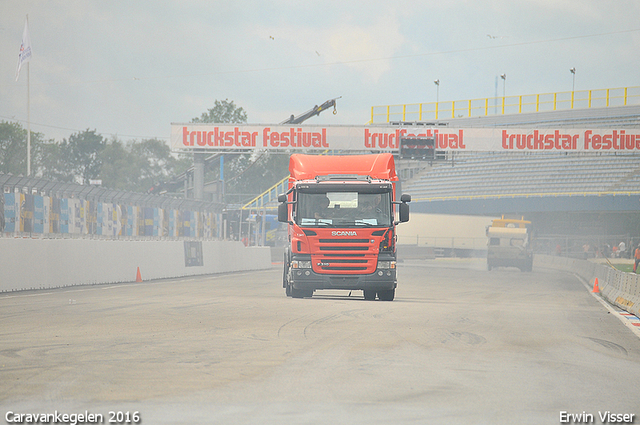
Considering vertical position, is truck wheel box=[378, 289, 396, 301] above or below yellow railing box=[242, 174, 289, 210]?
below

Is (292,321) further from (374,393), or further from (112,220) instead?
(112,220)

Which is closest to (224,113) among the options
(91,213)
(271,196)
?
(271,196)

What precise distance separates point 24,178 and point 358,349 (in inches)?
686

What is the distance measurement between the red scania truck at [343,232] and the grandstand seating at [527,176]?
40145mm

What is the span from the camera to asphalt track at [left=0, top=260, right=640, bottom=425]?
21.3 feet

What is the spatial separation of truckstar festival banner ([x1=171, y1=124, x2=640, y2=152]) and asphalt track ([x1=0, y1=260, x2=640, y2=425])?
25.3 metres

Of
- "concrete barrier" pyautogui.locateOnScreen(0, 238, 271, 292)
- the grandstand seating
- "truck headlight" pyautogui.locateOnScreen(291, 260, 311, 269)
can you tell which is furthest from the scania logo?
the grandstand seating

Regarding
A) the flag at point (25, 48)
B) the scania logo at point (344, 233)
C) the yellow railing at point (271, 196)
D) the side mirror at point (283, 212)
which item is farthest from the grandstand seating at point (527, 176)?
the scania logo at point (344, 233)

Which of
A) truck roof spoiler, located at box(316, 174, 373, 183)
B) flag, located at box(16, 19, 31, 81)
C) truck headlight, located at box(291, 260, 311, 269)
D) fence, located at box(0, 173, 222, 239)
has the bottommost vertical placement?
truck headlight, located at box(291, 260, 311, 269)

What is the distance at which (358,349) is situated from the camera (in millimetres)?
9992

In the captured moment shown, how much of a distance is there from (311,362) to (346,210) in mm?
8081

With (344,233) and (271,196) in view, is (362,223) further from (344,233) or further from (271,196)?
(271,196)

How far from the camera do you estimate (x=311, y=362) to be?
8852 millimetres

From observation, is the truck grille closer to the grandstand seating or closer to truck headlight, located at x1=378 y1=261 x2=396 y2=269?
truck headlight, located at x1=378 y1=261 x2=396 y2=269
